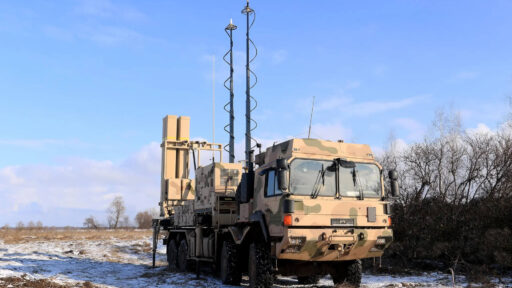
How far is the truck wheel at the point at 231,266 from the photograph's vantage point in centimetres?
1270

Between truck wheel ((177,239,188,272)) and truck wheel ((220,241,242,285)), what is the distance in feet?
12.8

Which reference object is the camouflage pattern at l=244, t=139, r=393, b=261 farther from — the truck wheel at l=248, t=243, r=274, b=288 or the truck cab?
the truck wheel at l=248, t=243, r=274, b=288

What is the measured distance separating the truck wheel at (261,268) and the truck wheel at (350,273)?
1.86 m

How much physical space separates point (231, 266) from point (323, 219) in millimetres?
3612

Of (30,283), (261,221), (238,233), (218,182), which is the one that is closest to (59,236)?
(218,182)

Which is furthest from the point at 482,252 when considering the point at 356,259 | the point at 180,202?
the point at 180,202

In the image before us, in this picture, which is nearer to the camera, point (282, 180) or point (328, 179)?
point (282, 180)

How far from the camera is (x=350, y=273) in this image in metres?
11.5

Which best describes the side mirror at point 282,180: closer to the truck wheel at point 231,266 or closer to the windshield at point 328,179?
the windshield at point 328,179

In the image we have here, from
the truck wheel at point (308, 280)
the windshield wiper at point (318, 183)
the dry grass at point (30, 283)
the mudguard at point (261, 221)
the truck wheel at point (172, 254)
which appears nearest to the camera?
the windshield wiper at point (318, 183)

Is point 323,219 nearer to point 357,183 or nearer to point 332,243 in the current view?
point 332,243

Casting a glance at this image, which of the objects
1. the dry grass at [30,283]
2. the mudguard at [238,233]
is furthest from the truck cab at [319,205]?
the dry grass at [30,283]

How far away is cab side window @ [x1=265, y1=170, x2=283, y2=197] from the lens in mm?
10430

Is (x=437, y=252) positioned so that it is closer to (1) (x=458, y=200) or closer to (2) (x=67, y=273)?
(1) (x=458, y=200)
